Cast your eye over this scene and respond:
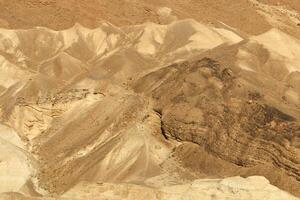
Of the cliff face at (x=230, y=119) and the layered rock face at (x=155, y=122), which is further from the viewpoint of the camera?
the cliff face at (x=230, y=119)

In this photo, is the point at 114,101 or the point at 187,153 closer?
the point at 187,153

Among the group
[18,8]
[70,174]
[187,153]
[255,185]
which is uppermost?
[255,185]

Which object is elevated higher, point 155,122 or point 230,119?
point 230,119

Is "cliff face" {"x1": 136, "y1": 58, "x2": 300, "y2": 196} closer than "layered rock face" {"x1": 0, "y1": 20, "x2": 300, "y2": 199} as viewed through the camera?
No

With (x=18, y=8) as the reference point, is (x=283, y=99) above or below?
above

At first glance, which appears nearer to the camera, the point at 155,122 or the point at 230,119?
the point at 230,119

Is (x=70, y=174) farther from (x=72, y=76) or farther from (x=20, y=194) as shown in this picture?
(x=72, y=76)

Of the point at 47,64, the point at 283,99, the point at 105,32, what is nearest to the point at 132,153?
the point at 283,99

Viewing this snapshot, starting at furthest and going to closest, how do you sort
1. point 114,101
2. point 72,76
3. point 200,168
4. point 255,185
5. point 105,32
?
point 105,32 < point 72,76 < point 114,101 < point 200,168 < point 255,185
